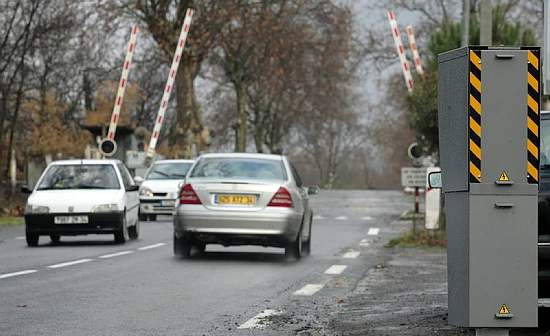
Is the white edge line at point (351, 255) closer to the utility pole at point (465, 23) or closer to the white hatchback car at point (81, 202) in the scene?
the white hatchback car at point (81, 202)

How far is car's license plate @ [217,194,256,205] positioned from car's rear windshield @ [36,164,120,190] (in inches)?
224

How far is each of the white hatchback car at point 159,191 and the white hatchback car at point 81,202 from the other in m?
10.6

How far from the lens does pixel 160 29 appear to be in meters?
54.5

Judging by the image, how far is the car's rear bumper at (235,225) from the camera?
19.0 m

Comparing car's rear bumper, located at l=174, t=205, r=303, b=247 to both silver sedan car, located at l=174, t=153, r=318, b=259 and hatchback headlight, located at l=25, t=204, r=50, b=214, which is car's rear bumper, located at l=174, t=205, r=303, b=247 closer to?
silver sedan car, located at l=174, t=153, r=318, b=259

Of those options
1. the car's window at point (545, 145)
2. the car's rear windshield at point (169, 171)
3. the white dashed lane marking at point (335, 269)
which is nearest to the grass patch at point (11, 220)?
the car's rear windshield at point (169, 171)

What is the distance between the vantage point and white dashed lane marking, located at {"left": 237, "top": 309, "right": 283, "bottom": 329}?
10758mm

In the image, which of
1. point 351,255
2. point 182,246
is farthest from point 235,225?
point 351,255

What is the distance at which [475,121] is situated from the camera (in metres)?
8.58

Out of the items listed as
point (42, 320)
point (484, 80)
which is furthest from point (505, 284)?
point (42, 320)

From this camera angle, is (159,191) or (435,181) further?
(159,191)

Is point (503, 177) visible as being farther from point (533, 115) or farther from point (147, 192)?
point (147, 192)

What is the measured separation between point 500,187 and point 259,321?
10.6ft

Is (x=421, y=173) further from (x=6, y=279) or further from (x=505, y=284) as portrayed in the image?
(x=505, y=284)
